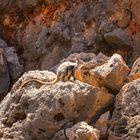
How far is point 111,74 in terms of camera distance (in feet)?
29.0

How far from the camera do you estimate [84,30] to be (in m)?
17.6

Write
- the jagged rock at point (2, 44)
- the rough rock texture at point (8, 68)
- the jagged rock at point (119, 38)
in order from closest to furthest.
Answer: the jagged rock at point (119, 38) → the rough rock texture at point (8, 68) → the jagged rock at point (2, 44)

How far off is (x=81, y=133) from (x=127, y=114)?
0.96 meters

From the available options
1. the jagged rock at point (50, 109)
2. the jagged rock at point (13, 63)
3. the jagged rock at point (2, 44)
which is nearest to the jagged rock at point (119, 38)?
the jagged rock at point (13, 63)

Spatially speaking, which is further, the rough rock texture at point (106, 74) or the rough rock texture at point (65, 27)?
the rough rock texture at point (65, 27)

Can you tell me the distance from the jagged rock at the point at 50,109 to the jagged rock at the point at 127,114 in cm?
41

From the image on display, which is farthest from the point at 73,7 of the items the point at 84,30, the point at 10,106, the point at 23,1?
the point at 10,106

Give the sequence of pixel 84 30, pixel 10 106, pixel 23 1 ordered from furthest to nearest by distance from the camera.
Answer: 1. pixel 23 1
2. pixel 84 30
3. pixel 10 106

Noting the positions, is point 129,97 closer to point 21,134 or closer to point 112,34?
point 21,134

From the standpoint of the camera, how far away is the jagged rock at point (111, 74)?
28.9 feet

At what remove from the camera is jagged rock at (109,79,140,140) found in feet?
25.0

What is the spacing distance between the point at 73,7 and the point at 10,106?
1032 centimetres

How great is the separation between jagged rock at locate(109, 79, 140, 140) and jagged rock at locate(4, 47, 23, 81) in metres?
10.6

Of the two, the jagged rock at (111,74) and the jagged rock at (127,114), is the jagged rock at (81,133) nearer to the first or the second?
the jagged rock at (127,114)
